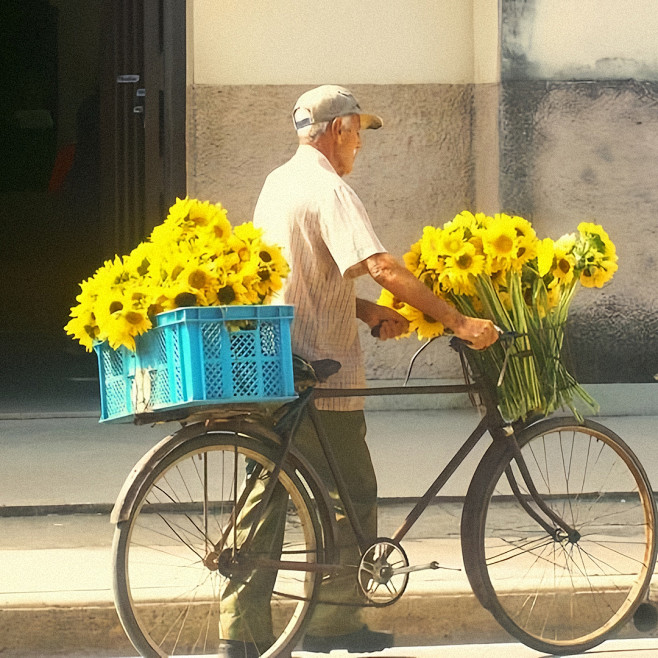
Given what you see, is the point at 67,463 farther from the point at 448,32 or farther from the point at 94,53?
the point at 94,53

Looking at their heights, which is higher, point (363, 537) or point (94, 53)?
point (94, 53)

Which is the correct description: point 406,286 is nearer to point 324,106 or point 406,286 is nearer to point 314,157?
point 314,157

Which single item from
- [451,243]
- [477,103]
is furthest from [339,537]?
[477,103]

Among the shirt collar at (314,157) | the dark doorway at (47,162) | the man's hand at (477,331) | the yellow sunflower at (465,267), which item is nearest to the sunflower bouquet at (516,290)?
the yellow sunflower at (465,267)

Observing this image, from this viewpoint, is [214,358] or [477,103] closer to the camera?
[214,358]

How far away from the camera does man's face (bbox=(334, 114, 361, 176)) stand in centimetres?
405

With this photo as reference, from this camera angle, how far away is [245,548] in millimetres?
3814

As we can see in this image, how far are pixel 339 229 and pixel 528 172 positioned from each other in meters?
5.33

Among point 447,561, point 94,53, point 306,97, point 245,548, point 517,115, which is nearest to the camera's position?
point 245,548

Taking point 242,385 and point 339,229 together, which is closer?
point 242,385

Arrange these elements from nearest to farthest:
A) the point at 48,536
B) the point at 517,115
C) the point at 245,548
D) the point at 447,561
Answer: the point at 245,548 → the point at 447,561 → the point at 48,536 → the point at 517,115

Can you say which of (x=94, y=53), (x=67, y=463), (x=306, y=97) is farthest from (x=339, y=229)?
(x=94, y=53)

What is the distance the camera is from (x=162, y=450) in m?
3.69

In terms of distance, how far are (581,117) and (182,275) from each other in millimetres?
5993
